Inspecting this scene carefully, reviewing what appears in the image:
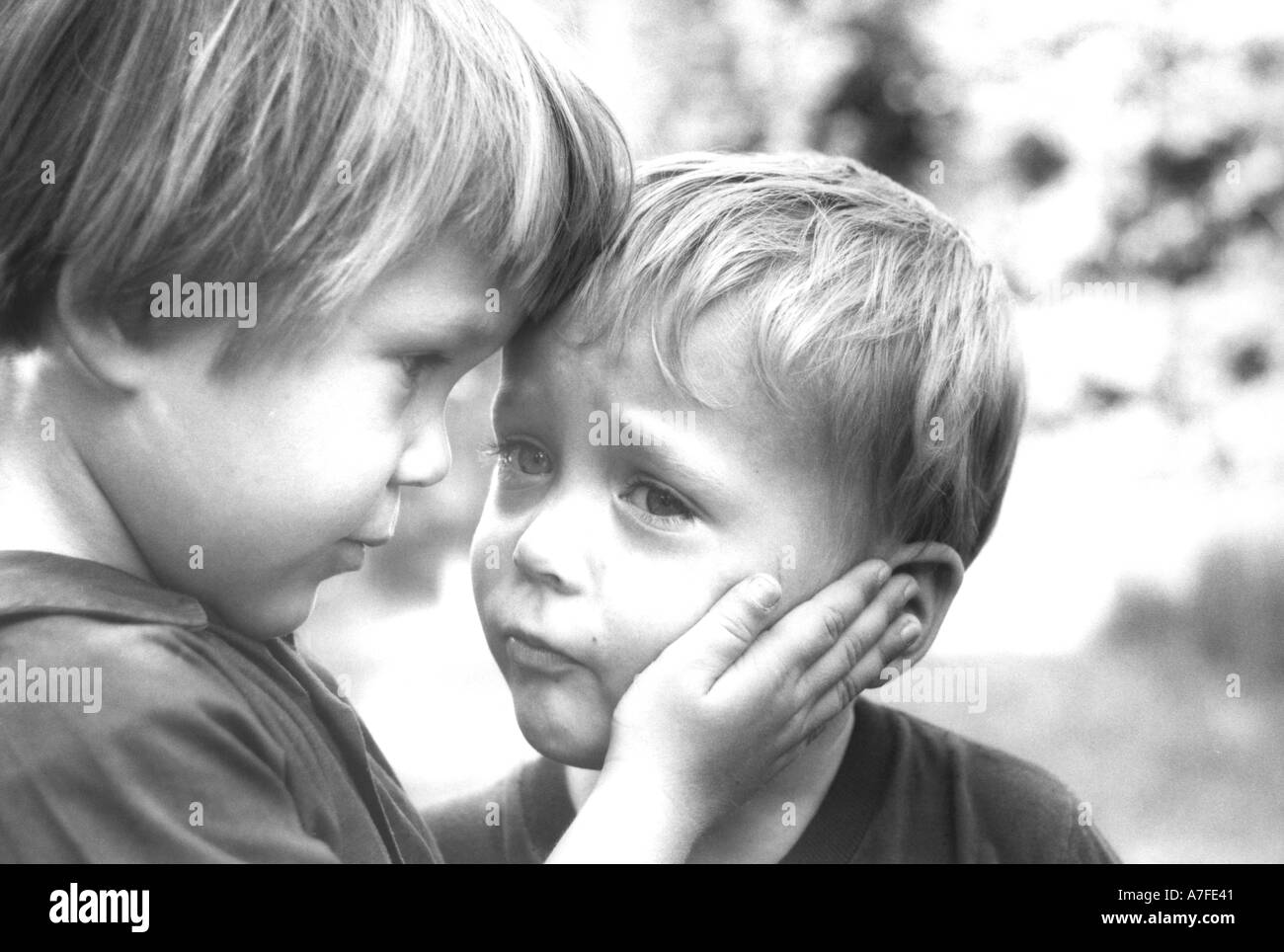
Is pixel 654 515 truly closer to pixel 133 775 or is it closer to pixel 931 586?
pixel 931 586

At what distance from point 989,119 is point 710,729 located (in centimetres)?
177

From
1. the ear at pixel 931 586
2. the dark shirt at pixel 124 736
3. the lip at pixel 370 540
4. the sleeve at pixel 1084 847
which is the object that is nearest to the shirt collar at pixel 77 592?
the dark shirt at pixel 124 736

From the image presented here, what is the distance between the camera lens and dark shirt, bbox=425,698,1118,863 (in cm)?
134

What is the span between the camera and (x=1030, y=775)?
1428mm

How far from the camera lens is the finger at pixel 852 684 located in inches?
49.1

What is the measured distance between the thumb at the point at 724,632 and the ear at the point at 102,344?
480mm

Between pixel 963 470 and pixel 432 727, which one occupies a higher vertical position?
pixel 963 470

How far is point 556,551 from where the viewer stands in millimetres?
1170

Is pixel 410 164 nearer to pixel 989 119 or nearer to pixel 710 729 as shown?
pixel 710 729

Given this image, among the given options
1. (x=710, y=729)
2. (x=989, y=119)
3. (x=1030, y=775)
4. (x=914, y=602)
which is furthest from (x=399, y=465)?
(x=989, y=119)

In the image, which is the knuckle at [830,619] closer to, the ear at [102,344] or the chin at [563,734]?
the chin at [563,734]

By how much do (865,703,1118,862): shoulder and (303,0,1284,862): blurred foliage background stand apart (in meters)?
0.98

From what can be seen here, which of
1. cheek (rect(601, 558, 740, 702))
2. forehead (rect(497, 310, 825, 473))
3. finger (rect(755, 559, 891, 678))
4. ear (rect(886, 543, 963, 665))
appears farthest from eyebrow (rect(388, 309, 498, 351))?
ear (rect(886, 543, 963, 665))

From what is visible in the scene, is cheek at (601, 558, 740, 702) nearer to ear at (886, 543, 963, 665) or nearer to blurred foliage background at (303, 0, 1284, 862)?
ear at (886, 543, 963, 665)
